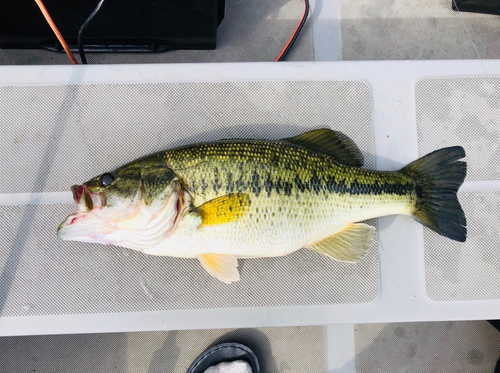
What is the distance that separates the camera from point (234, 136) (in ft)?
4.88

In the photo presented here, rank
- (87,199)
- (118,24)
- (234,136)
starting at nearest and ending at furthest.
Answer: (87,199) → (234,136) → (118,24)

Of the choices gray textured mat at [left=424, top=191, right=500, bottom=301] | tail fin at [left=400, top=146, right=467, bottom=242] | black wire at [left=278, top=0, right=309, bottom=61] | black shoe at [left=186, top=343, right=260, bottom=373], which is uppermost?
black wire at [left=278, top=0, right=309, bottom=61]

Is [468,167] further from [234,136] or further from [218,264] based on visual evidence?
[218,264]

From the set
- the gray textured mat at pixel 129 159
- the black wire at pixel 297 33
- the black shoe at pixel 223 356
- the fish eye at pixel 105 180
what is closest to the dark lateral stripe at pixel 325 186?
the gray textured mat at pixel 129 159

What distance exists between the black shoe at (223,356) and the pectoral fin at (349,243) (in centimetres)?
83

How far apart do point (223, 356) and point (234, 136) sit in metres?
1.21

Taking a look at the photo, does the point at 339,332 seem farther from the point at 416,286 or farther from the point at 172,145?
the point at 172,145

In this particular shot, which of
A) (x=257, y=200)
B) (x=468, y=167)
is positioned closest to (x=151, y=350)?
(x=257, y=200)

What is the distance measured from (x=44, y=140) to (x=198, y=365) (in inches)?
55.5

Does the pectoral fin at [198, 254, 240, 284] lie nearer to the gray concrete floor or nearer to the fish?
the fish

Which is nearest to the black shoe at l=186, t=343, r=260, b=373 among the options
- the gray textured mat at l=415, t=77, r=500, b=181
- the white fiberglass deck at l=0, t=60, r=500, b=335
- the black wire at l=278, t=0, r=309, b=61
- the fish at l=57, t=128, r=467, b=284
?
the white fiberglass deck at l=0, t=60, r=500, b=335

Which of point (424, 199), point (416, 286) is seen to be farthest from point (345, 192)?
point (416, 286)

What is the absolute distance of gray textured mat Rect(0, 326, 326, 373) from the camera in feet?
5.82

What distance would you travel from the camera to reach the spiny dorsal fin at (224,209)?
1173mm
